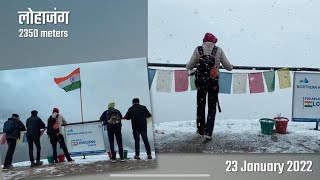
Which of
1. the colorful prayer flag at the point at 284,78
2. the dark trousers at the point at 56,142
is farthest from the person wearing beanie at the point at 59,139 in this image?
the colorful prayer flag at the point at 284,78

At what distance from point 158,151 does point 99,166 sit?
548 mm

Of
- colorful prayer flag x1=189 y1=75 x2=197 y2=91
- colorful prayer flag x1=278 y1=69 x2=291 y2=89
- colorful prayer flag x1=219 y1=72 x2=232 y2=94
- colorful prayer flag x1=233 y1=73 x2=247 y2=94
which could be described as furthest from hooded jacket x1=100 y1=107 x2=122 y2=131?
colorful prayer flag x1=278 y1=69 x2=291 y2=89

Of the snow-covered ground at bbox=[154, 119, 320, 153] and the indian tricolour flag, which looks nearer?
the indian tricolour flag

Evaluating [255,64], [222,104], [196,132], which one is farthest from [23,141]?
[255,64]

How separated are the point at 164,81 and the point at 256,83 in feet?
2.75

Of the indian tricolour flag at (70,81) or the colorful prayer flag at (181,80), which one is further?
the colorful prayer flag at (181,80)

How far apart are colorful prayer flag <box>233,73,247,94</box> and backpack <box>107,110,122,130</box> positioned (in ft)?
3.53

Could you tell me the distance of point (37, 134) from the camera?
3650mm

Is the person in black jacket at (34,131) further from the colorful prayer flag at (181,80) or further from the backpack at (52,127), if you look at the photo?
the colorful prayer flag at (181,80)

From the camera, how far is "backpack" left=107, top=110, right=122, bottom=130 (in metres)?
3.65

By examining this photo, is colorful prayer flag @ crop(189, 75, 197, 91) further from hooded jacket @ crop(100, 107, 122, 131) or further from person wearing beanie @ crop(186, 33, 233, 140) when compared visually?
hooded jacket @ crop(100, 107, 122, 131)

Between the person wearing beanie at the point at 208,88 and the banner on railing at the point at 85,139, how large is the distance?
910mm

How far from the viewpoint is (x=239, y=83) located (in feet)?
12.2

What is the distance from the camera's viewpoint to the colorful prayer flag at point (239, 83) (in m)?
3.70
